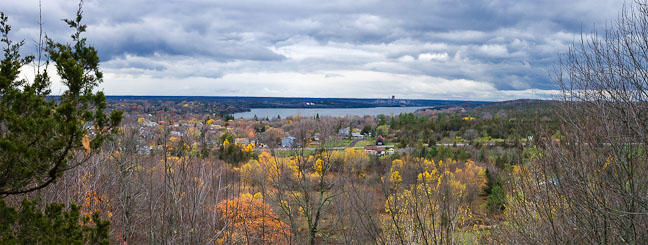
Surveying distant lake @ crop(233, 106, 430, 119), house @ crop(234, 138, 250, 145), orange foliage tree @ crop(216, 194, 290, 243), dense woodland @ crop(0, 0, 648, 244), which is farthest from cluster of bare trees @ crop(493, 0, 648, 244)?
distant lake @ crop(233, 106, 430, 119)

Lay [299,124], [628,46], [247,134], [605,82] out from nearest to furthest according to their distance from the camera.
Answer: [628,46]
[605,82]
[299,124]
[247,134]

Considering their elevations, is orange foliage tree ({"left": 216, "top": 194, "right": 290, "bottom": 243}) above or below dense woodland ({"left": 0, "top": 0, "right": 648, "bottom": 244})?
below

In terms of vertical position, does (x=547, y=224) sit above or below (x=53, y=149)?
below

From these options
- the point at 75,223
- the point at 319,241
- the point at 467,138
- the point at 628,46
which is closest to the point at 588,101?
the point at 628,46

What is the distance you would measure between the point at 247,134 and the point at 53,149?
58522 millimetres

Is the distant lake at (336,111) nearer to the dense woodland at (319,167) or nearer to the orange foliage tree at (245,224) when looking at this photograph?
the orange foliage tree at (245,224)

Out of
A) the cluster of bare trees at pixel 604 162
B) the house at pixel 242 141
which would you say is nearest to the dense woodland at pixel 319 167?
the cluster of bare trees at pixel 604 162

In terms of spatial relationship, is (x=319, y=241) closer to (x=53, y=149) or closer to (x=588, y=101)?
(x=588, y=101)

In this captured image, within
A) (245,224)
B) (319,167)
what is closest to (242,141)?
(319,167)

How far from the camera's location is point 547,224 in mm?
7473

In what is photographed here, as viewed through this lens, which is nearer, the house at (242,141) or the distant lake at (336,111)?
the house at (242,141)

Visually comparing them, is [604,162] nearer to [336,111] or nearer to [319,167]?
[319,167]

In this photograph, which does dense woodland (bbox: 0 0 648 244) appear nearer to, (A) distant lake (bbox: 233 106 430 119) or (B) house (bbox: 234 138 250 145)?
(B) house (bbox: 234 138 250 145)

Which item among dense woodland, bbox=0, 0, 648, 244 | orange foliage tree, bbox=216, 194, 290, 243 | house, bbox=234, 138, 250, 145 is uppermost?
dense woodland, bbox=0, 0, 648, 244
